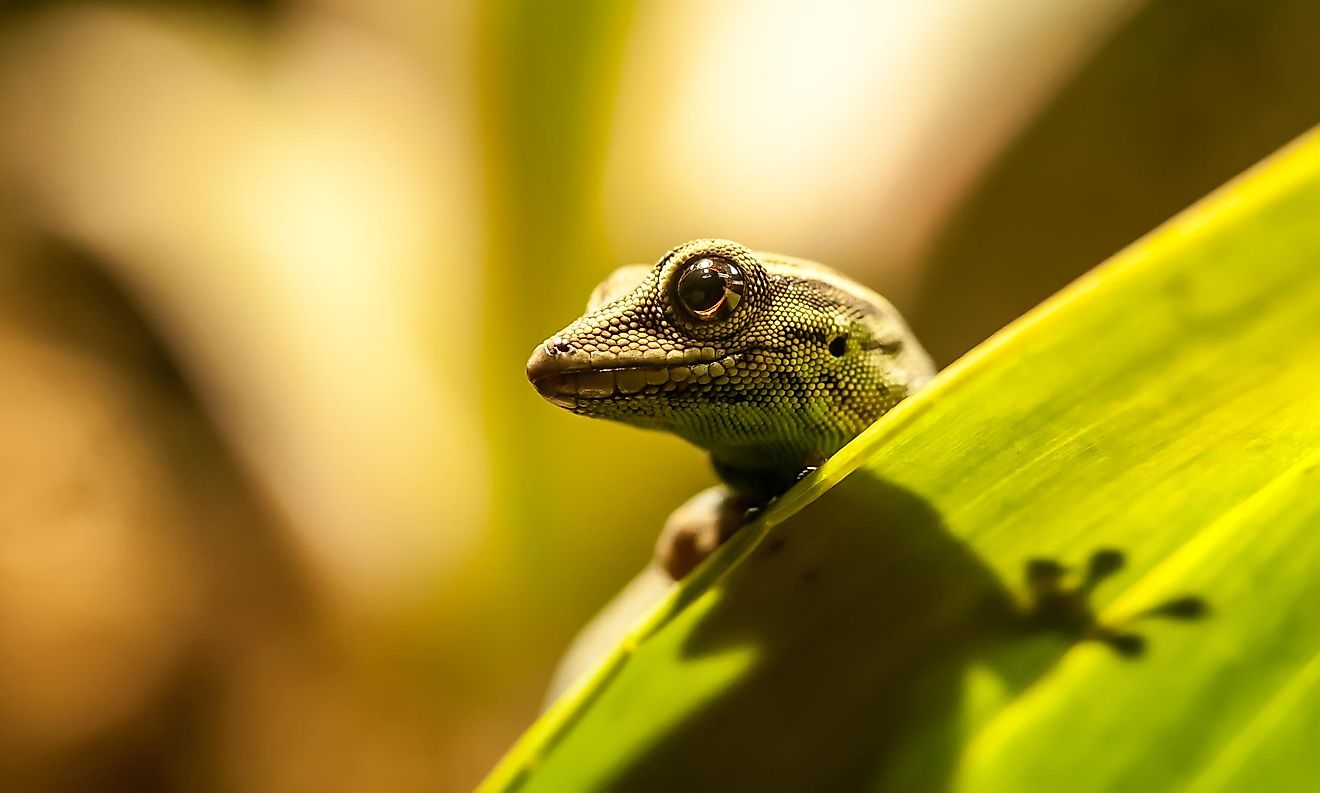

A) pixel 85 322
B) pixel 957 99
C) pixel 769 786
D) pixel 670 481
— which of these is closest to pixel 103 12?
pixel 85 322

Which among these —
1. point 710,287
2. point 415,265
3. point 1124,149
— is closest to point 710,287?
point 710,287

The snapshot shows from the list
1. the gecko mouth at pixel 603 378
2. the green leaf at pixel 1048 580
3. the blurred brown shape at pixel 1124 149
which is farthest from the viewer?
the blurred brown shape at pixel 1124 149

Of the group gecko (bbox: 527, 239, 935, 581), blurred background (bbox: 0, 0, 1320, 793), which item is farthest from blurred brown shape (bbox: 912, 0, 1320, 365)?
gecko (bbox: 527, 239, 935, 581)

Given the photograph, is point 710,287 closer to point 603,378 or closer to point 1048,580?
point 603,378

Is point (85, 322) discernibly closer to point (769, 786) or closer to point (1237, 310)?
point (769, 786)

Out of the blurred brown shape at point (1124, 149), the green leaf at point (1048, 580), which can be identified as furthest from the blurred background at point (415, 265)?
the green leaf at point (1048, 580)

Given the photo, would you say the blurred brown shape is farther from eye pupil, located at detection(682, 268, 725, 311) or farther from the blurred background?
eye pupil, located at detection(682, 268, 725, 311)

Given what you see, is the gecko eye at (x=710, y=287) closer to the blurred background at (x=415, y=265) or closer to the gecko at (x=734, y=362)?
the gecko at (x=734, y=362)
